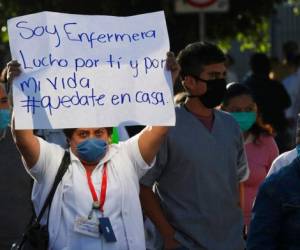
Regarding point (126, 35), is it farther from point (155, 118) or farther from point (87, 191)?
point (87, 191)

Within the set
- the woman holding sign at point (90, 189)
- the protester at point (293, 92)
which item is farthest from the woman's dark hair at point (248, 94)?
the protester at point (293, 92)

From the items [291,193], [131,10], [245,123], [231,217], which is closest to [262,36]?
[131,10]

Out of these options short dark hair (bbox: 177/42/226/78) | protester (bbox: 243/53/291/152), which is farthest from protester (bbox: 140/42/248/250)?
protester (bbox: 243/53/291/152)

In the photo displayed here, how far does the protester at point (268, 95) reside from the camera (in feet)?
45.4

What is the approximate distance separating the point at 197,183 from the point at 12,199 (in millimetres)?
1291

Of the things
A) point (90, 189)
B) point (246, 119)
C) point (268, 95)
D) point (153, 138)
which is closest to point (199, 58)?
point (153, 138)

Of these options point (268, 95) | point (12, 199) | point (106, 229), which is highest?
point (106, 229)

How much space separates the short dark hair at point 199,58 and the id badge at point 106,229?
1.41 m

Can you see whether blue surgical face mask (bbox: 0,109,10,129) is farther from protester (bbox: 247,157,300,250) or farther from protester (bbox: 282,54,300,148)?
protester (bbox: 282,54,300,148)

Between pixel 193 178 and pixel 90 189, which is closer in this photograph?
pixel 90 189

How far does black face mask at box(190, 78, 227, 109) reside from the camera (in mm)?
7309

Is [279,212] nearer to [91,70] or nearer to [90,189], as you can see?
[90,189]

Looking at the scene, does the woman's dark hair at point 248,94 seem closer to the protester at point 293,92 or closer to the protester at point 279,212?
the protester at point 279,212

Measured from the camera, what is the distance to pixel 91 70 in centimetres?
661
